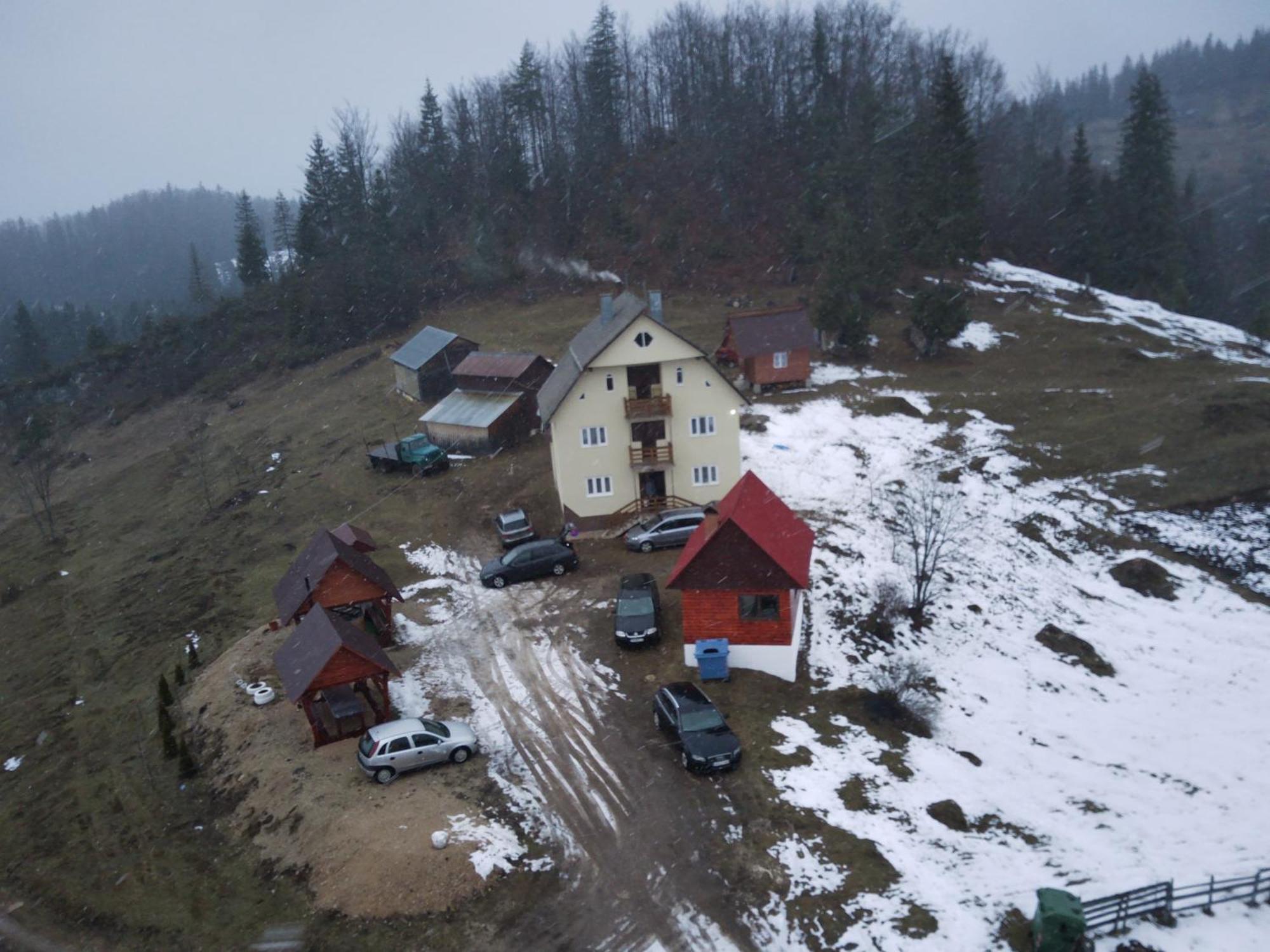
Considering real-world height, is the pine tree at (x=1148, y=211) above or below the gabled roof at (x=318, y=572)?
above

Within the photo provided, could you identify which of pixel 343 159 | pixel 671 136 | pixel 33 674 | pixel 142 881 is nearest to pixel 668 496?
Answer: pixel 142 881

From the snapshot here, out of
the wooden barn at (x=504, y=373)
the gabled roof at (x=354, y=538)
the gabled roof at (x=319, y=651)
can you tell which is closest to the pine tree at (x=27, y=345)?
the wooden barn at (x=504, y=373)

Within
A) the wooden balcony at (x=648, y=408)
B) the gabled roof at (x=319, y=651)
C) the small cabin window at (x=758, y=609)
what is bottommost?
the small cabin window at (x=758, y=609)

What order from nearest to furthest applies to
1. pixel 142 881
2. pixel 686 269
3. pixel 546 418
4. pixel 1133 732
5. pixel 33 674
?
pixel 142 881 → pixel 1133 732 → pixel 33 674 → pixel 546 418 → pixel 686 269

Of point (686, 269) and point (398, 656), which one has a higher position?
point (686, 269)

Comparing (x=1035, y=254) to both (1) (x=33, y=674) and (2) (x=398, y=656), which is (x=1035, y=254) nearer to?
(2) (x=398, y=656)

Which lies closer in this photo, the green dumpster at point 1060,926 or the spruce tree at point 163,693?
the green dumpster at point 1060,926

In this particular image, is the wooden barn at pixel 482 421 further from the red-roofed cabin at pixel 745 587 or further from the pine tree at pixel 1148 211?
the pine tree at pixel 1148 211
